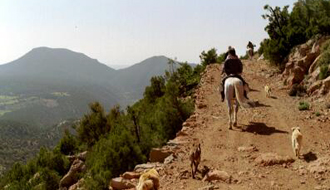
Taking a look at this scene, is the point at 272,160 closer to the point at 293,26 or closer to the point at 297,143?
the point at 297,143

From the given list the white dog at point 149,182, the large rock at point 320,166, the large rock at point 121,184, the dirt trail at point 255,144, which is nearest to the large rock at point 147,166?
the dirt trail at point 255,144

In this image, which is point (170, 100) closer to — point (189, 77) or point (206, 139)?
point (206, 139)

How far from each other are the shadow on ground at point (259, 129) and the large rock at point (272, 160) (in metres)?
3.35

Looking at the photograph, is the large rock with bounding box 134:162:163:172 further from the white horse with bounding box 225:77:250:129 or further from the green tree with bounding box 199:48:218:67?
the green tree with bounding box 199:48:218:67

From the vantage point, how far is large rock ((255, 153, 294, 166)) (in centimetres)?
1120

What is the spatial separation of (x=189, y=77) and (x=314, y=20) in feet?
49.8

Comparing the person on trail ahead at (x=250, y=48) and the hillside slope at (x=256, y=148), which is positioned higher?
the person on trail ahead at (x=250, y=48)

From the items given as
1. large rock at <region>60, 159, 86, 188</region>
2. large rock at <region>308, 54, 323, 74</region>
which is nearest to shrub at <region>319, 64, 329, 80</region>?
large rock at <region>308, 54, 323, 74</region>

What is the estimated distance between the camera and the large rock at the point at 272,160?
11.2 meters

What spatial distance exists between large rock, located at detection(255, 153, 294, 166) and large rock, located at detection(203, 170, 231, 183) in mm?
1628

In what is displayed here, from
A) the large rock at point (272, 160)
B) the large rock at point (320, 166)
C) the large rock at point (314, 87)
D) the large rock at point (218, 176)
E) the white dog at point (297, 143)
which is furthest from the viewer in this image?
the large rock at point (314, 87)

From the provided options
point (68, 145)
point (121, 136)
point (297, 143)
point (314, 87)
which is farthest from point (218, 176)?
point (68, 145)

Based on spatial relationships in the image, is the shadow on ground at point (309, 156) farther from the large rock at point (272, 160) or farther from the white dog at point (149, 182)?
the white dog at point (149, 182)

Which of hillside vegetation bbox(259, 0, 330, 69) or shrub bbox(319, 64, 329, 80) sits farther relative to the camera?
hillside vegetation bbox(259, 0, 330, 69)
